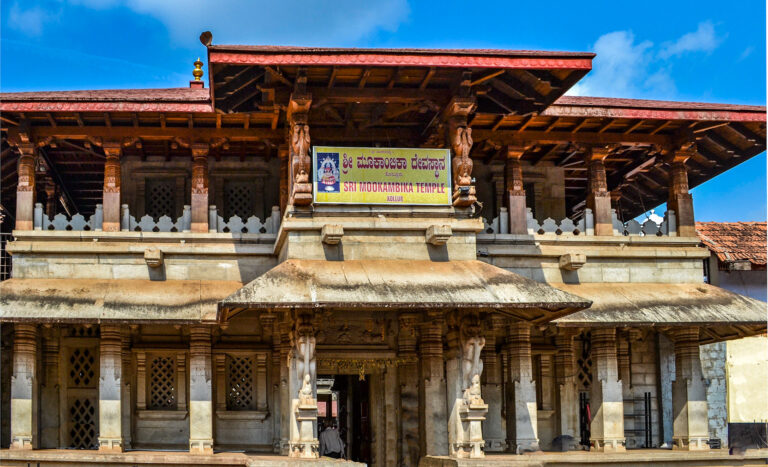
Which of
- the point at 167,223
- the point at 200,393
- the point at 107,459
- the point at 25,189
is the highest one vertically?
the point at 25,189

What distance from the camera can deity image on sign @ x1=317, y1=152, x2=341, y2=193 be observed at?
19391mm

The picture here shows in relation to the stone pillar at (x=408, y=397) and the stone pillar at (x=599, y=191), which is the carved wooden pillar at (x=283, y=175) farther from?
the stone pillar at (x=599, y=191)

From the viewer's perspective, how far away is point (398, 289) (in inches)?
703

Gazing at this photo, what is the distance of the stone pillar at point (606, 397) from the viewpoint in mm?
21156

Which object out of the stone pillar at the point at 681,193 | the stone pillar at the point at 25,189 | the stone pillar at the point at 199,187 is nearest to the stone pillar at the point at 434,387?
the stone pillar at the point at 199,187

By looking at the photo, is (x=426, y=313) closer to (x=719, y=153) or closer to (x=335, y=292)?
(x=335, y=292)

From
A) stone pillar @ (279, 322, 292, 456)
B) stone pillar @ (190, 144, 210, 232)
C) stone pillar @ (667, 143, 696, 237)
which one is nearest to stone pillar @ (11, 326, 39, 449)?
stone pillar @ (190, 144, 210, 232)

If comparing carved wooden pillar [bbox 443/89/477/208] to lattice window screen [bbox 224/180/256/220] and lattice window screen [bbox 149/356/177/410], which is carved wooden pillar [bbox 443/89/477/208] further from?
lattice window screen [bbox 149/356/177/410]

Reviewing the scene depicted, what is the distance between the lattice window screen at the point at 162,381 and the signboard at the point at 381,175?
5553mm

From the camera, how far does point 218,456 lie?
19.4m

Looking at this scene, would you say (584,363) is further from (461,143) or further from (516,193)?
(461,143)

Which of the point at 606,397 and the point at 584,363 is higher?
the point at 584,363

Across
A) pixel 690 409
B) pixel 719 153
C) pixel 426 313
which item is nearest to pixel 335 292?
pixel 426 313

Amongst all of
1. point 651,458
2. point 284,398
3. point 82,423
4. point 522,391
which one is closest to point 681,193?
point 522,391
